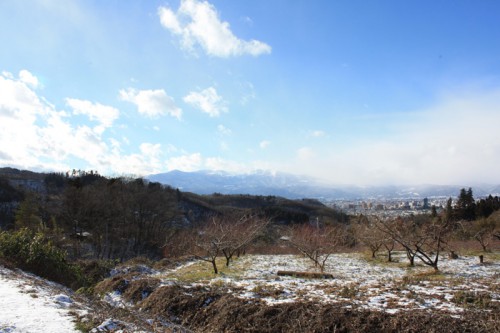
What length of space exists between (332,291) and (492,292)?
14.5 feet

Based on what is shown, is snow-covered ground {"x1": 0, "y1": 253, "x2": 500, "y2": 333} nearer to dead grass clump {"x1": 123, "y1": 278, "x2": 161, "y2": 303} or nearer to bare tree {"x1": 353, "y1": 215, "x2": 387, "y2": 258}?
dead grass clump {"x1": 123, "y1": 278, "x2": 161, "y2": 303}

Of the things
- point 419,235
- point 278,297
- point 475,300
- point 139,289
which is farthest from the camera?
point 419,235

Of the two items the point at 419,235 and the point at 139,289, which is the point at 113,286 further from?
the point at 419,235

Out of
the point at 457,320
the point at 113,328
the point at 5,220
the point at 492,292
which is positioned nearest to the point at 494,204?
the point at 492,292

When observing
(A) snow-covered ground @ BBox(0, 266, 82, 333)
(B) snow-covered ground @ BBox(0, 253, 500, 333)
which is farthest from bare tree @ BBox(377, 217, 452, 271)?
(A) snow-covered ground @ BBox(0, 266, 82, 333)

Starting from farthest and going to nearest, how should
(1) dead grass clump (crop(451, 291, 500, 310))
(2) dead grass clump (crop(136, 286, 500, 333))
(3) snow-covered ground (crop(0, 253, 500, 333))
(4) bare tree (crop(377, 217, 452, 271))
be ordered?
(4) bare tree (crop(377, 217, 452, 271)) < (1) dead grass clump (crop(451, 291, 500, 310)) < (2) dead grass clump (crop(136, 286, 500, 333)) < (3) snow-covered ground (crop(0, 253, 500, 333))

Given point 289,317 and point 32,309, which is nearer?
point 32,309

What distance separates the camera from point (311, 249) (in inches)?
708

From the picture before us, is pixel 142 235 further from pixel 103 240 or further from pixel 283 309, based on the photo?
pixel 283 309

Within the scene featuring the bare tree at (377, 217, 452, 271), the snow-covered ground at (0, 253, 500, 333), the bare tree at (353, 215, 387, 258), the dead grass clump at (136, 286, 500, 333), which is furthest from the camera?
the bare tree at (353, 215, 387, 258)

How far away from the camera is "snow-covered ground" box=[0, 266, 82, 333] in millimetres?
5909

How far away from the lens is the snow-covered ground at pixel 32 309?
591 centimetres

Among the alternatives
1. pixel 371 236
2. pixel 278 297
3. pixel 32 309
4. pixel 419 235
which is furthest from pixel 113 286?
pixel 371 236

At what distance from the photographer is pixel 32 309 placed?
689cm
